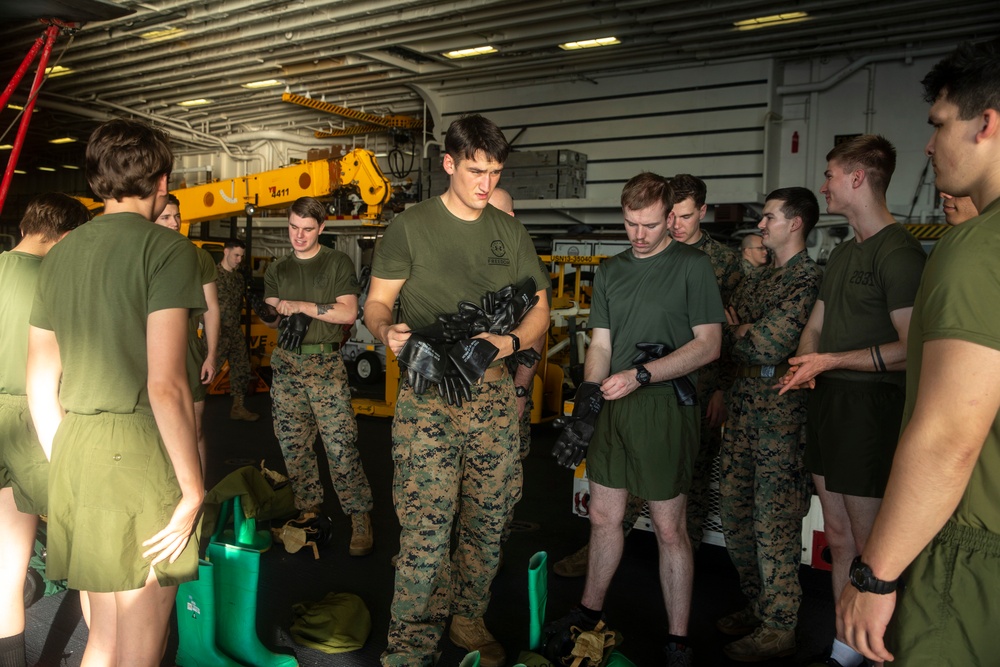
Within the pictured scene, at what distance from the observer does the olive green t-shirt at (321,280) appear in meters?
4.25

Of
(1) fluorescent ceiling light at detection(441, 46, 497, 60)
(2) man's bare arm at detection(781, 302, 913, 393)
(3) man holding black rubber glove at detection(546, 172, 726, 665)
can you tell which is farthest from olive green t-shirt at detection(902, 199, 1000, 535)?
(1) fluorescent ceiling light at detection(441, 46, 497, 60)

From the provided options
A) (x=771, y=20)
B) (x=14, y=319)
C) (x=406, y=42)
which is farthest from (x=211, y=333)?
(x=771, y=20)

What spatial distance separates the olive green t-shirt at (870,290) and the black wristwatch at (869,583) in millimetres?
1330

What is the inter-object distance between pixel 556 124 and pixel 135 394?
11.9m

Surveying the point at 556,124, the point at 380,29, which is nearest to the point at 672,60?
the point at 556,124

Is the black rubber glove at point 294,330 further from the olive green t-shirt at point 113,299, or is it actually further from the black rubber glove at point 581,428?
the olive green t-shirt at point 113,299

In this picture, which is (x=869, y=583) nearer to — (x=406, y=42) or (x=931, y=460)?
(x=931, y=460)

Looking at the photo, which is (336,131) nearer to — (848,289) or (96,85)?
(96,85)

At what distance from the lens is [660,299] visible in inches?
112

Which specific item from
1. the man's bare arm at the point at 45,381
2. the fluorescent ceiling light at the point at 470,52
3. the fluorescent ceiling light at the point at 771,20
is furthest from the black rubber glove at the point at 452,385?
the fluorescent ceiling light at the point at 470,52

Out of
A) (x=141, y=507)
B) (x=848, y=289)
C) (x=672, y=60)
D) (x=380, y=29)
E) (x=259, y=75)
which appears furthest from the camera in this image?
(x=259, y=75)

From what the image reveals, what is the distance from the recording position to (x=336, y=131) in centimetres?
1620

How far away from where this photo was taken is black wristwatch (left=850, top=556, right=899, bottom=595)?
1.37 metres

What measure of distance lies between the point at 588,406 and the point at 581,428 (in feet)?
0.30
